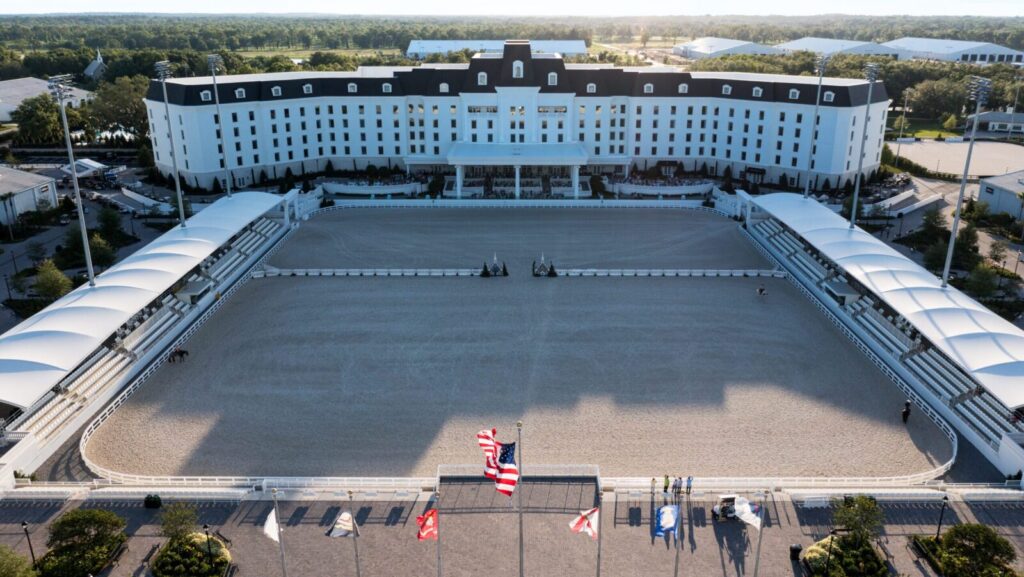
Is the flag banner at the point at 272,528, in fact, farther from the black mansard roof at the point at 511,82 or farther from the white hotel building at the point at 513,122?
the black mansard roof at the point at 511,82

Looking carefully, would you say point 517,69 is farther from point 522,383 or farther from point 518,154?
point 522,383

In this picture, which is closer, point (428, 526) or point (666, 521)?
point (428, 526)

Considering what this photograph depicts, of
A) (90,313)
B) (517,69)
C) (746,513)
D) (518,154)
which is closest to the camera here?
(746,513)

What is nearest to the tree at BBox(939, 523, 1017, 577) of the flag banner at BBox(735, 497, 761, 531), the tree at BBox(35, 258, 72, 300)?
the flag banner at BBox(735, 497, 761, 531)

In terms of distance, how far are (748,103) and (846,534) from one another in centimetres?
6290

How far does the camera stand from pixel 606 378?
132 feet

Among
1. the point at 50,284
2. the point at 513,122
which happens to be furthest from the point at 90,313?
the point at 513,122

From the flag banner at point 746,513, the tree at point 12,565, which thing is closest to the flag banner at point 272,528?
the tree at point 12,565

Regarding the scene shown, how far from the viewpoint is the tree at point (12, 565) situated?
75.7ft

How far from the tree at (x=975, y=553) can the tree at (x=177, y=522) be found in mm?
26380

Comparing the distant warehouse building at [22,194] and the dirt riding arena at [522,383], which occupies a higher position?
the distant warehouse building at [22,194]

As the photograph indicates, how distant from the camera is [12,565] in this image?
76.5 ft

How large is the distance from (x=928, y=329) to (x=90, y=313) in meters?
44.5

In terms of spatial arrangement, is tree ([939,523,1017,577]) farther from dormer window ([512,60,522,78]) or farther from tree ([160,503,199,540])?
dormer window ([512,60,522,78])
